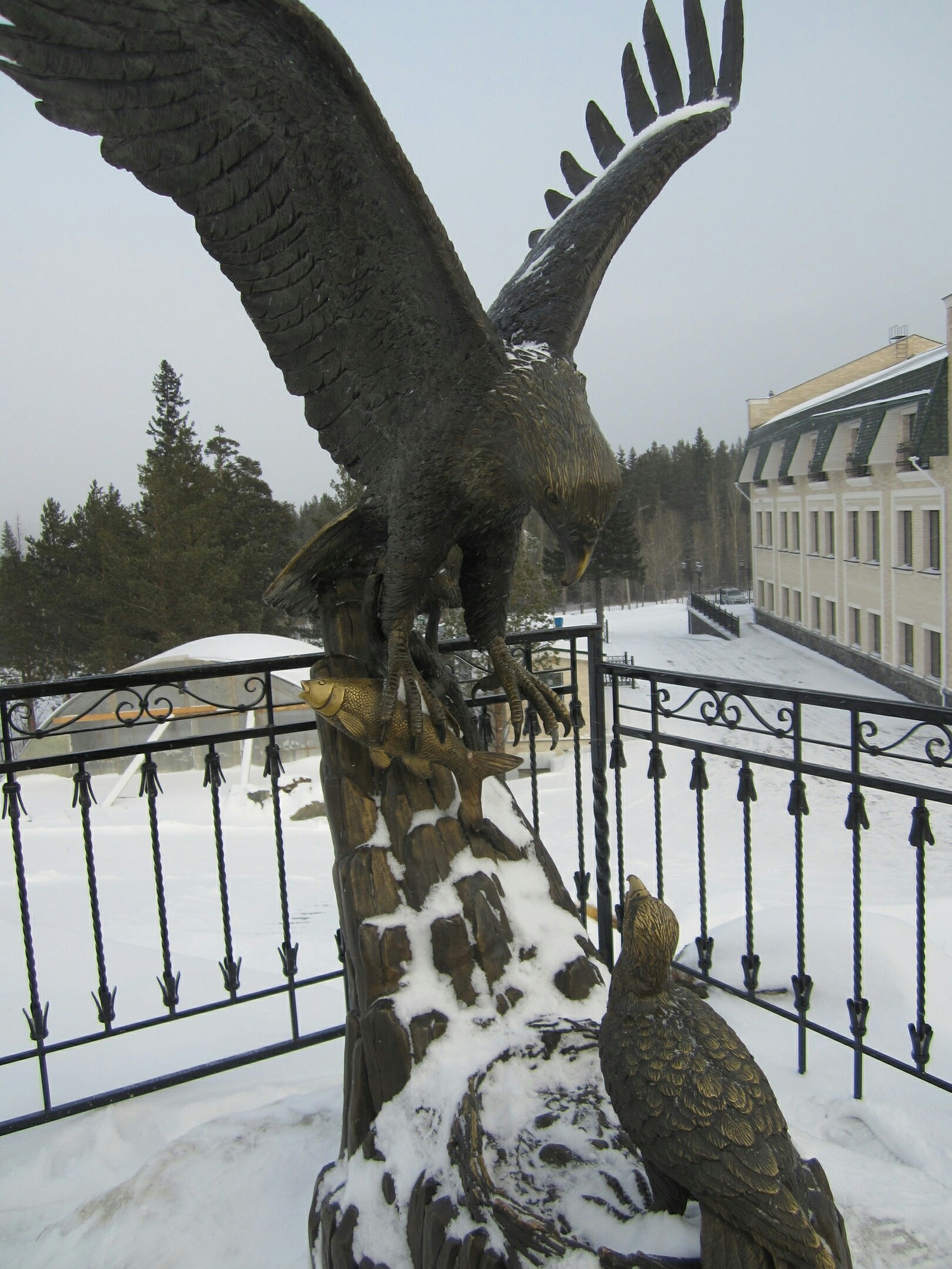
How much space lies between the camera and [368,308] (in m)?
1.65

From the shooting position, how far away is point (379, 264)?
1585mm

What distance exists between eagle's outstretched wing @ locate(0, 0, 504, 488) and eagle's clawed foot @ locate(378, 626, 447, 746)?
438 mm

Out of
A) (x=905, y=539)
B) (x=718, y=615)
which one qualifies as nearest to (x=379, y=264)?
(x=905, y=539)

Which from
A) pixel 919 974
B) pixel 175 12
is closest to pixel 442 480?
pixel 175 12

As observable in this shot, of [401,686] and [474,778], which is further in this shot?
[474,778]

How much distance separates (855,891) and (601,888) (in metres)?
0.89

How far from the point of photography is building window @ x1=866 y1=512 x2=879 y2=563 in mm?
12344

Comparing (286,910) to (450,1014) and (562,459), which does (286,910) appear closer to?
(450,1014)

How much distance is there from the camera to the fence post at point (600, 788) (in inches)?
104

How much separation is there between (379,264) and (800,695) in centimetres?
138

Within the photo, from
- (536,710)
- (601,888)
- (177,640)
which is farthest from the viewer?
(177,640)

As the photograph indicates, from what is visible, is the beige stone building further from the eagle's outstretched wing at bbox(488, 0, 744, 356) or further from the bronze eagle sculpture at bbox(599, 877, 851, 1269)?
the bronze eagle sculpture at bbox(599, 877, 851, 1269)

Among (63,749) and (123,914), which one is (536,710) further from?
(63,749)

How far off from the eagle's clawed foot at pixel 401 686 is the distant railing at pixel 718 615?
17.8 meters
